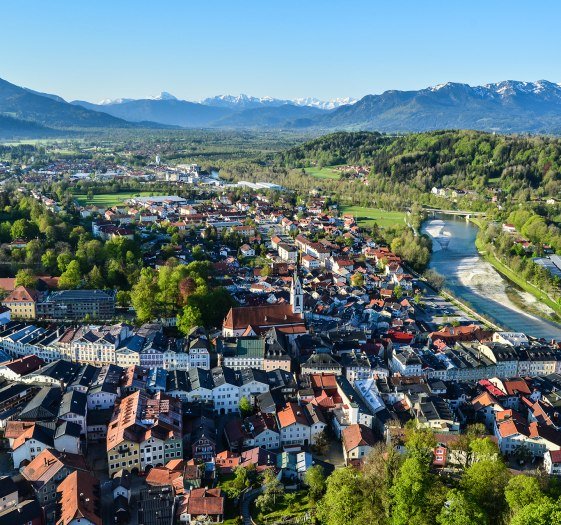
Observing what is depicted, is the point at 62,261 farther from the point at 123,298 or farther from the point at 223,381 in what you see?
the point at 223,381

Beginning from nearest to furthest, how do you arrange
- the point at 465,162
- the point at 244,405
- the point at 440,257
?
1. the point at 244,405
2. the point at 440,257
3. the point at 465,162

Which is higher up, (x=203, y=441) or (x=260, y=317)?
(x=260, y=317)

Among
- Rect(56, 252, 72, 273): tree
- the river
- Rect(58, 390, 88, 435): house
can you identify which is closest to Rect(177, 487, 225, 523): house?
Rect(58, 390, 88, 435): house

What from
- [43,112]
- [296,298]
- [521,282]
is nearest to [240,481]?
[296,298]

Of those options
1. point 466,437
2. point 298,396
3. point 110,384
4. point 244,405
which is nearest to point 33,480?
point 110,384

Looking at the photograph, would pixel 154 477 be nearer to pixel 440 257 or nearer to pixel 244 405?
pixel 244 405

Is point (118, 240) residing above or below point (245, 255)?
above

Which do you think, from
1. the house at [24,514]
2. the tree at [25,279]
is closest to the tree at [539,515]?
the house at [24,514]
